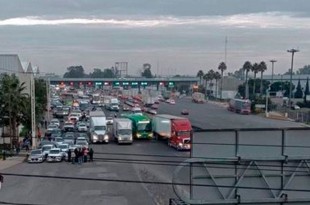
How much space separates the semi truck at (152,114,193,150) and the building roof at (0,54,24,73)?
3278 cm

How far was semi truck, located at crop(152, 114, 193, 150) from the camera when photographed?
56000 mm

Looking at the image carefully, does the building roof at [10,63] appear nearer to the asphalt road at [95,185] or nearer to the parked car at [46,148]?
the parked car at [46,148]

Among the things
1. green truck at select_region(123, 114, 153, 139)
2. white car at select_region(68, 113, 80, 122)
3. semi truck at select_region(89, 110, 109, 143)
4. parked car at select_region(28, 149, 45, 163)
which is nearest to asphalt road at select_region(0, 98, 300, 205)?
parked car at select_region(28, 149, 45, 163)

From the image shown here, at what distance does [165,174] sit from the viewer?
42.7 metres

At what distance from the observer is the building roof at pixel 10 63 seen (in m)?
91.1

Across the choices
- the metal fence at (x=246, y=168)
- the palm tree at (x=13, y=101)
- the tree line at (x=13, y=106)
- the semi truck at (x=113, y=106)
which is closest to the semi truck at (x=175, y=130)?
the tree line at (x=13, y=106)

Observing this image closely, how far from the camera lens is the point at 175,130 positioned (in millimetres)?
57750

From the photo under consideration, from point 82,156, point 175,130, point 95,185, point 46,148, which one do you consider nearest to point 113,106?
point 175,130

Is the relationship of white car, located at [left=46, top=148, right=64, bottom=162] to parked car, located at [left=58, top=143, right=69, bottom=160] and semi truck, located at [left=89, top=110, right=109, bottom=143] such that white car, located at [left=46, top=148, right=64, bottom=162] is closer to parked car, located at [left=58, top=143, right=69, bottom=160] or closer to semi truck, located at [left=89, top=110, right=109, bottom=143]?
parked car, located at [left=58, top=143, right=69, bottom=160]

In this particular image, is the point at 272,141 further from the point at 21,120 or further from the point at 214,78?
the point at 214,78

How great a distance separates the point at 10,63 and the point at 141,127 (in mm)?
30967

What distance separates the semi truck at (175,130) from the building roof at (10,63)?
32.8m

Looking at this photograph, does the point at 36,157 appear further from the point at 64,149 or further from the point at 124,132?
the point at 124,132

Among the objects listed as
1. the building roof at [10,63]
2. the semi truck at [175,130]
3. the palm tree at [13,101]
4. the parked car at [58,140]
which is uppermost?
the building roof at [10,63]
